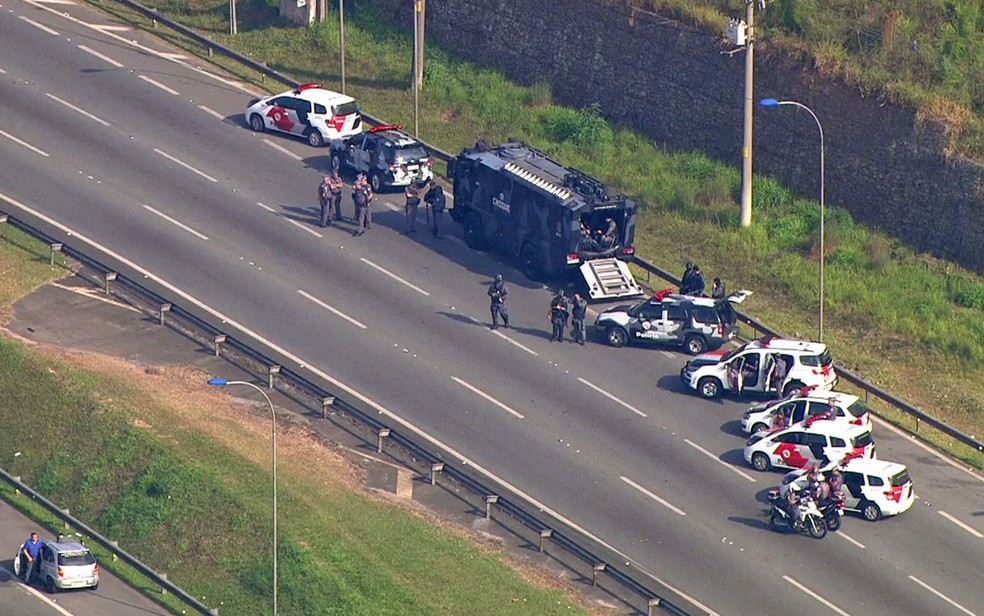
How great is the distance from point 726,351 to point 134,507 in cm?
1660

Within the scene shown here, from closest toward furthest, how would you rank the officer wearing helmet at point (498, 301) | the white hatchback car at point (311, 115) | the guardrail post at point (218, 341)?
the guardrail post at point (218, 341) < the officer wearing helmet at point (498, 301) < the white hatchback car at point (311, 115)

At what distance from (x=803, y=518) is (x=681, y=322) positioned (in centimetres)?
897

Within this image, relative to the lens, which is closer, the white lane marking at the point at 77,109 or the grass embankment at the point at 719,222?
the grass embankment at the point at 719,222

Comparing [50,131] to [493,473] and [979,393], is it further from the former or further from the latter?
[979,393]

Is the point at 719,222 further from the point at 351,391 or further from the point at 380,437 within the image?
the point at 380,437

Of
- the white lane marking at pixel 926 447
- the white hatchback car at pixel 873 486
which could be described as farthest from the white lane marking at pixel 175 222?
the white lane marking at pixel 926 447

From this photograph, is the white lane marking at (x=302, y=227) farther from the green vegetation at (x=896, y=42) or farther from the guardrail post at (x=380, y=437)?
the green vegetation at (x=896, y=42)

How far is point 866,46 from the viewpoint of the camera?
Answer: 68250 mm

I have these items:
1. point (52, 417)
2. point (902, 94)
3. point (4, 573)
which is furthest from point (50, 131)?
point (902, 94)

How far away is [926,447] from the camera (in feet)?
185

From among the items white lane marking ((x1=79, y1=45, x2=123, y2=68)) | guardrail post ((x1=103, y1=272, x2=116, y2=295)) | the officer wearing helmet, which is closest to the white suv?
the officer wearing helmet

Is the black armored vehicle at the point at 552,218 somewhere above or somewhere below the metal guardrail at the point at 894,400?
above

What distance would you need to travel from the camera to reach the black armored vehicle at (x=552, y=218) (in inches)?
2405

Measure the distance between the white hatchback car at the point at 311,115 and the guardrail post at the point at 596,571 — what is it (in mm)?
23400
